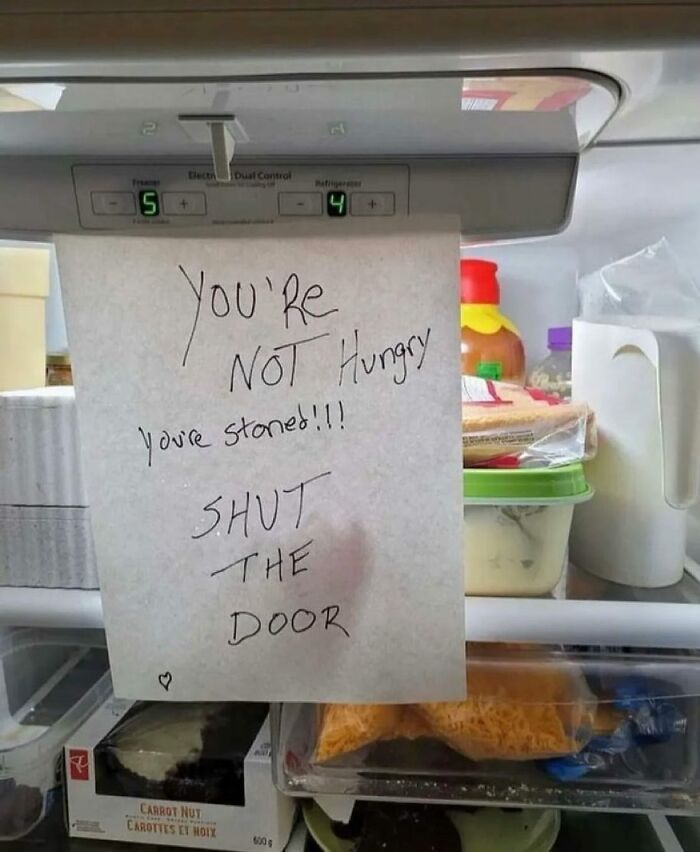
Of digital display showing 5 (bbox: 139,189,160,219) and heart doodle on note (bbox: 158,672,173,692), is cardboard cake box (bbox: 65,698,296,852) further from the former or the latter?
digital display showing 5 (bbox: 139,189,160,219)

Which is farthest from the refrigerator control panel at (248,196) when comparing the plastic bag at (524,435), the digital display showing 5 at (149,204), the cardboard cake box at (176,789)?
the cardboard cake box at (176,789)

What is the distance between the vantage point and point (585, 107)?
467mm

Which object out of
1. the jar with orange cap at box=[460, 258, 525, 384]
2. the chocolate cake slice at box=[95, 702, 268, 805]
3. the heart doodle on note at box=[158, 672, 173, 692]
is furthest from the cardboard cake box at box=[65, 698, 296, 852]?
the jar with orange cap at box=[460, 258, 525, 384]

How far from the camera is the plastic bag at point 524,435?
1.96 feet

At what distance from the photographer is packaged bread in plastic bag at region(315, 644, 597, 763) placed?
24.5 inches

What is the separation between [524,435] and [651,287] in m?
0.28

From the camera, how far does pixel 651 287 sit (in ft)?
2.52

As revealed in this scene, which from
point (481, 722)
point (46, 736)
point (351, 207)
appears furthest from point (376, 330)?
point (46, 736)

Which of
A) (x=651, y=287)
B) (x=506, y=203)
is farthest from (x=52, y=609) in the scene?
(x=651, y=287)

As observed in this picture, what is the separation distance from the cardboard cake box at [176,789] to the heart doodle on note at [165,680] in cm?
14

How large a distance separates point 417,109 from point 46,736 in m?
0.64

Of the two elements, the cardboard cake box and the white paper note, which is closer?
the white paper note

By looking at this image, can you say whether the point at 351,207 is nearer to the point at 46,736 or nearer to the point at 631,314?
the point at 631,314

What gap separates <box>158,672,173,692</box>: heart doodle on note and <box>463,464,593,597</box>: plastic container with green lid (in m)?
0.24
